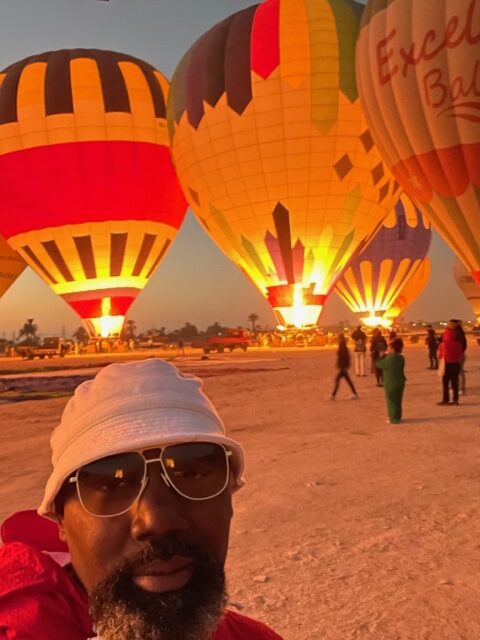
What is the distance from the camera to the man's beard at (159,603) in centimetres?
118

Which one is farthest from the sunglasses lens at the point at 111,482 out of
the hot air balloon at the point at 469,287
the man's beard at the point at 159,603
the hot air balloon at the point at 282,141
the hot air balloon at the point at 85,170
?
the hot air balloon at the point at 469,287

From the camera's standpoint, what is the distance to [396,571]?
13.5 ft

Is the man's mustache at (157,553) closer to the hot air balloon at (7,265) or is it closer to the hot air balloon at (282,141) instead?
the hot air balloon at (282,141)

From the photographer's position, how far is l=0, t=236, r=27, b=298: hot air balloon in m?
42.0

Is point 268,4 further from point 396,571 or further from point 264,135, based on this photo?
point 396,571

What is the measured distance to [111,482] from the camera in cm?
129

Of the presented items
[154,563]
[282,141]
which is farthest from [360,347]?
[154,563]

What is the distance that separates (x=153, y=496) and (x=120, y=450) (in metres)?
0.11

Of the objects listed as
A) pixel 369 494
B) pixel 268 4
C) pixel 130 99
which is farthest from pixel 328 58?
pixel 369 494

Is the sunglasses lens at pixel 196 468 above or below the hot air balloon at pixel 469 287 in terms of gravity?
below

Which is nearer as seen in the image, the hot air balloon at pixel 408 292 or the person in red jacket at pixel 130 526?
the person in red jacket at pixel 130 526

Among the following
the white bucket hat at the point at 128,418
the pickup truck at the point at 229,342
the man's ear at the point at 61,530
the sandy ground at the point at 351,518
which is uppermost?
the pickup truck at the point at 229,342

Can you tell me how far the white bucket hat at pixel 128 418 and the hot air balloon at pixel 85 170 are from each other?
3130 cm

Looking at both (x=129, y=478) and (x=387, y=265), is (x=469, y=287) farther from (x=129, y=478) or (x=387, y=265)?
(x=129, y=478)
